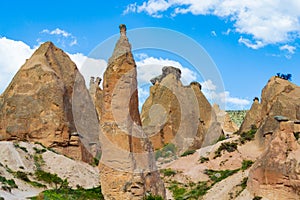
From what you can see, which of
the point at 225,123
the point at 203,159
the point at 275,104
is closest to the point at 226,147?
the point at 203,159

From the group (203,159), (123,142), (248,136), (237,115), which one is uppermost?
(237,115)

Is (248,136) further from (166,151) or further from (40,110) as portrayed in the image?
(40,110)

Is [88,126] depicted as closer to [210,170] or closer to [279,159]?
[210,170]

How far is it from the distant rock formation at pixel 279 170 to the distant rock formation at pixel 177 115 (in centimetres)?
1962

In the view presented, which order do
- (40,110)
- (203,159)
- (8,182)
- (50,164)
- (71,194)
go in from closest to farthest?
(8,182), (71,194), (50,164), (40,110), (203,159)

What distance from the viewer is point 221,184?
26.8m

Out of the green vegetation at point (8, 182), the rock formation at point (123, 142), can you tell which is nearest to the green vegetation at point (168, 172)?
the green vegetation at point (8, 182)

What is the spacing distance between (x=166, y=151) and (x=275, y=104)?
10.9 m

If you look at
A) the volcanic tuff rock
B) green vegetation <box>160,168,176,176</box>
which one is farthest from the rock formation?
green vegetation <box>160,168,176,176</box>

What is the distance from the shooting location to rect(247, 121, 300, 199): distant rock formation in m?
19.8

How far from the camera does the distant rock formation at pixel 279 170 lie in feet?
65.1

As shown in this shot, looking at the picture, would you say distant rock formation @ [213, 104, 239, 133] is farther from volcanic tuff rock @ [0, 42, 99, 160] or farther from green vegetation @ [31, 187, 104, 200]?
green vegetation @ [31, 187, 104, 200]

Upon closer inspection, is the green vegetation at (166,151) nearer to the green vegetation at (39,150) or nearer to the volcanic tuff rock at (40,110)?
the volcanic tuff rock at (40,110)

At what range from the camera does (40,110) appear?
30672mm
